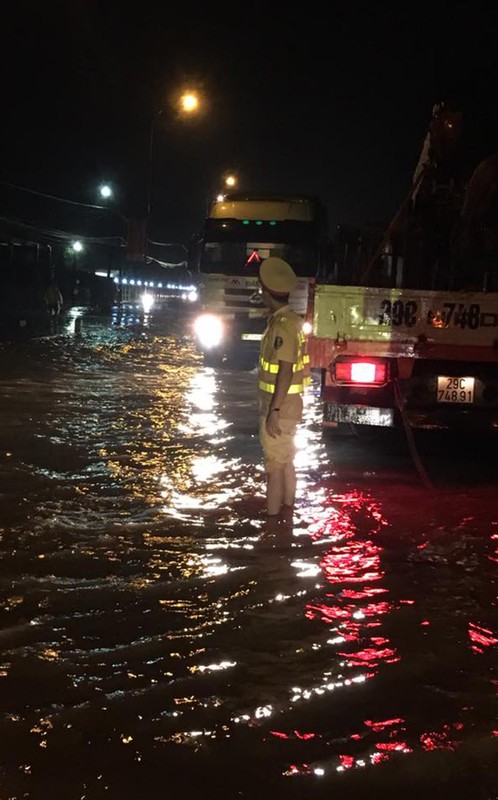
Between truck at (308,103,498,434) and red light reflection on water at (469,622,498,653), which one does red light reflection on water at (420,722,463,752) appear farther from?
truck at (308,103,498,434)

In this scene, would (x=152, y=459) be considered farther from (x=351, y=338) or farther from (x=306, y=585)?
(x=306, y=585)

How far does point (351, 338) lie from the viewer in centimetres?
744

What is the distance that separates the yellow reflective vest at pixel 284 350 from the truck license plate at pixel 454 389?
A: 2.23 m

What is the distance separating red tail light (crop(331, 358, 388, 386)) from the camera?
743 centimetres

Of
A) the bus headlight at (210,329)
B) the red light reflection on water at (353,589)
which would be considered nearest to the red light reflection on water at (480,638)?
the red light reflection on water at (353,589)

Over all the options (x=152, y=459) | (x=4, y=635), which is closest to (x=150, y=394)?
(x=152, y=459)

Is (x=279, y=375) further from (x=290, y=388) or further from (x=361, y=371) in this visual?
(x=361, y=371)

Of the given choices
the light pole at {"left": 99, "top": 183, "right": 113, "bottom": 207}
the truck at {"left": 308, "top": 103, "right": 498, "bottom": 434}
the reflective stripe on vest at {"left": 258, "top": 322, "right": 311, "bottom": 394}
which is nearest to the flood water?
the truck at {"left": 308, "top": 103, "right": 498, "bottom": 434}

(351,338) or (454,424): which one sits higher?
(351,338)

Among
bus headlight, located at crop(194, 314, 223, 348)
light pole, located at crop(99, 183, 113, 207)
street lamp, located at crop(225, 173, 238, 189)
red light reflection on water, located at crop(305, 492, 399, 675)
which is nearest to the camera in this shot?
red light reflection on water, located at crop(305, 492, 399, 675)

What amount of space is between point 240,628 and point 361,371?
3860mm

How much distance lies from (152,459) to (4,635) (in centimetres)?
399

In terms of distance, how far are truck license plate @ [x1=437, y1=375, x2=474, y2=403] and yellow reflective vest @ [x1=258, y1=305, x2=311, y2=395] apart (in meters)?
2.23

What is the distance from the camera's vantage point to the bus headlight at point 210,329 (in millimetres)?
15852
